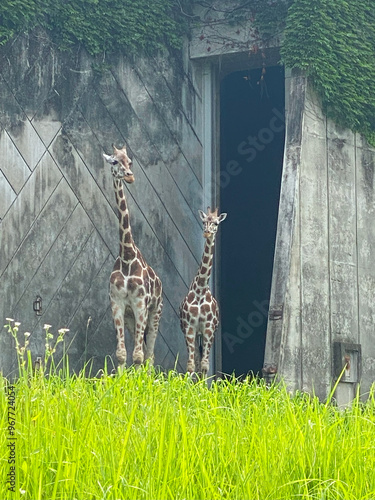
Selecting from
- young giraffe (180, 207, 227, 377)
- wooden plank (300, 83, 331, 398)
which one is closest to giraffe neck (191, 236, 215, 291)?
young giraffe (180, 207, 227, 377)

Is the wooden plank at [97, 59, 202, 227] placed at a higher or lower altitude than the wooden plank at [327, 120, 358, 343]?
higher

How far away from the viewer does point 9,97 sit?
9094 millimetres

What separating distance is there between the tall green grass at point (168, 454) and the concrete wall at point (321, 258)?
3.65m

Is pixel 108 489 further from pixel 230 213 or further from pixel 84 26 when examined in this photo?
pixel 230 213

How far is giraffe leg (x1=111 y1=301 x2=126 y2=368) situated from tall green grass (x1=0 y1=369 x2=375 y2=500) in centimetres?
305

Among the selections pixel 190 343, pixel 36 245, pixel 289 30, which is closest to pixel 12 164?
pixel 36 245

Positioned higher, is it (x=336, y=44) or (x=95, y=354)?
(x=336, y=44)

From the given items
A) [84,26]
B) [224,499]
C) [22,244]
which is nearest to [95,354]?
[22,244]

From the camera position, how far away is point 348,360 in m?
9.45

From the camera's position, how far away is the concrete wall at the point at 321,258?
8.91 m

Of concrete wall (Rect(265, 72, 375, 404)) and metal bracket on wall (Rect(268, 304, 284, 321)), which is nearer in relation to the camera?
metal bracket on wall (Rect(268, 304, 284, 321))

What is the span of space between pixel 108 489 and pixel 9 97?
5926mm

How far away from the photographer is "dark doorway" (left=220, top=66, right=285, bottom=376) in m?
12.2

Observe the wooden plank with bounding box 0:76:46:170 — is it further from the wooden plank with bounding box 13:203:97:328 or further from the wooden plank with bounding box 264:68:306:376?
the wooden plank with bounding box 264:68:306:376
